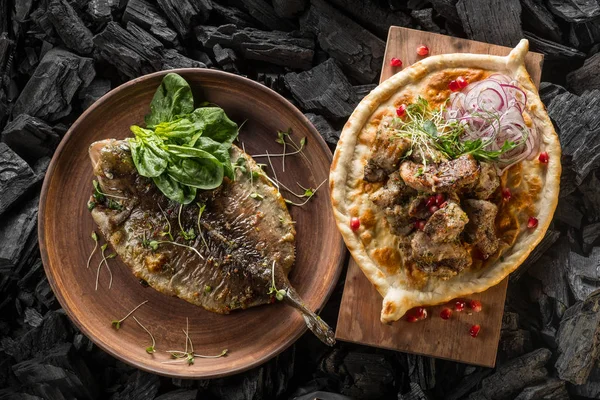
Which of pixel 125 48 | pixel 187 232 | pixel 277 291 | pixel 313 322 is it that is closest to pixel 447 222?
pixel 313 322

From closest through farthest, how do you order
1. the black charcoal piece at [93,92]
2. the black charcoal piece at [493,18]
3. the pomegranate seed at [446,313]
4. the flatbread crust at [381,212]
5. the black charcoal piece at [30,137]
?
the flatbread crust at [381,212] < the pomegranate seed at [446,313] < the black charcoal piece at [493,18] < the black charcoal piece at [30,137] < the black charcoal piece at [93,92]

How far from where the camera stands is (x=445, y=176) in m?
4.93

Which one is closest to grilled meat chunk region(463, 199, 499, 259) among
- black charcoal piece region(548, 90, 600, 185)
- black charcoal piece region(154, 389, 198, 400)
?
black charcoal piece region(548, 90, 600, 185)

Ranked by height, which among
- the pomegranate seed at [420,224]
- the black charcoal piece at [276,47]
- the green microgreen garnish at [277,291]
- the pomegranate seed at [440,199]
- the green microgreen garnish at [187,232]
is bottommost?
the green microgreen garnish at [277,291]

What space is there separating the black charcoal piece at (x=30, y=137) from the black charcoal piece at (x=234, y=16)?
1965mm

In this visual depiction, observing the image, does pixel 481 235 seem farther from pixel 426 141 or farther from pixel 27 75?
pixel 27 75

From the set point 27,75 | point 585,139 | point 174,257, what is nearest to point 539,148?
point 585,139

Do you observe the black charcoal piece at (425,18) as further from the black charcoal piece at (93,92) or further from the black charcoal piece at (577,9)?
the black charcoal piece at (93,92)

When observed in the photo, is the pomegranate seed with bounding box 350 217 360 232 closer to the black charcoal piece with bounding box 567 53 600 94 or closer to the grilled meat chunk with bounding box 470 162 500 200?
the grilled meat chunk with bounding box 470 162 500 200

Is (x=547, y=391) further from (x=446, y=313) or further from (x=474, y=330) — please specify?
(x=446, y=313)

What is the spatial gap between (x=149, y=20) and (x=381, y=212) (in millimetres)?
2909

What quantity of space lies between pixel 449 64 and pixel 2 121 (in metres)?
4.23

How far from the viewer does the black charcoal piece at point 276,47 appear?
6281 mm

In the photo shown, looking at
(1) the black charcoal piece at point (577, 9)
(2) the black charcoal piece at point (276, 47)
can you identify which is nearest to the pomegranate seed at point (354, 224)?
(2) the black charcoal piece at point (276, 47)
